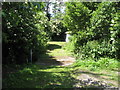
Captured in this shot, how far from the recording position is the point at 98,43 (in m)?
7.39

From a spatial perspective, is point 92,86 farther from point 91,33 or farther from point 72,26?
point 72,26

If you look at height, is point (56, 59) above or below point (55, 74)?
below

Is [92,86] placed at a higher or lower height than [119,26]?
lower

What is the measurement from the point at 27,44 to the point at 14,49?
0.62 m

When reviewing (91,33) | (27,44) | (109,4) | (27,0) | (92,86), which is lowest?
(92,86)

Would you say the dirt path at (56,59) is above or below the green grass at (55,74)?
below

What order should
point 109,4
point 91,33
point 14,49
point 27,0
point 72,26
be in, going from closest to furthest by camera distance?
1. point 27,0
2. point 14,49
3. point 109,4
4. point 91,33
5. point 72,26

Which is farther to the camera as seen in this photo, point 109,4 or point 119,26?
point 109,4

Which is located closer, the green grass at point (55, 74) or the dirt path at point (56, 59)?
the green grass at point (55, 74)

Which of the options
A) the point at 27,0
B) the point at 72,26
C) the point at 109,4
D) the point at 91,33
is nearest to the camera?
the point at 27,0

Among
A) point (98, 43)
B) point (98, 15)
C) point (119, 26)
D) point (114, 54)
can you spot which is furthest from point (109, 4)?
point (114, 54)

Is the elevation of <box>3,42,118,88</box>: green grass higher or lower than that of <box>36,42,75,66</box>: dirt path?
higher

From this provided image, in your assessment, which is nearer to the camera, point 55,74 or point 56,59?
point 55,74

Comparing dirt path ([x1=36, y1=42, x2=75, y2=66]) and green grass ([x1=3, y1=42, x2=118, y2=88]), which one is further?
dirt path ([x1=36, y1=42, x2=75, y2=66])
